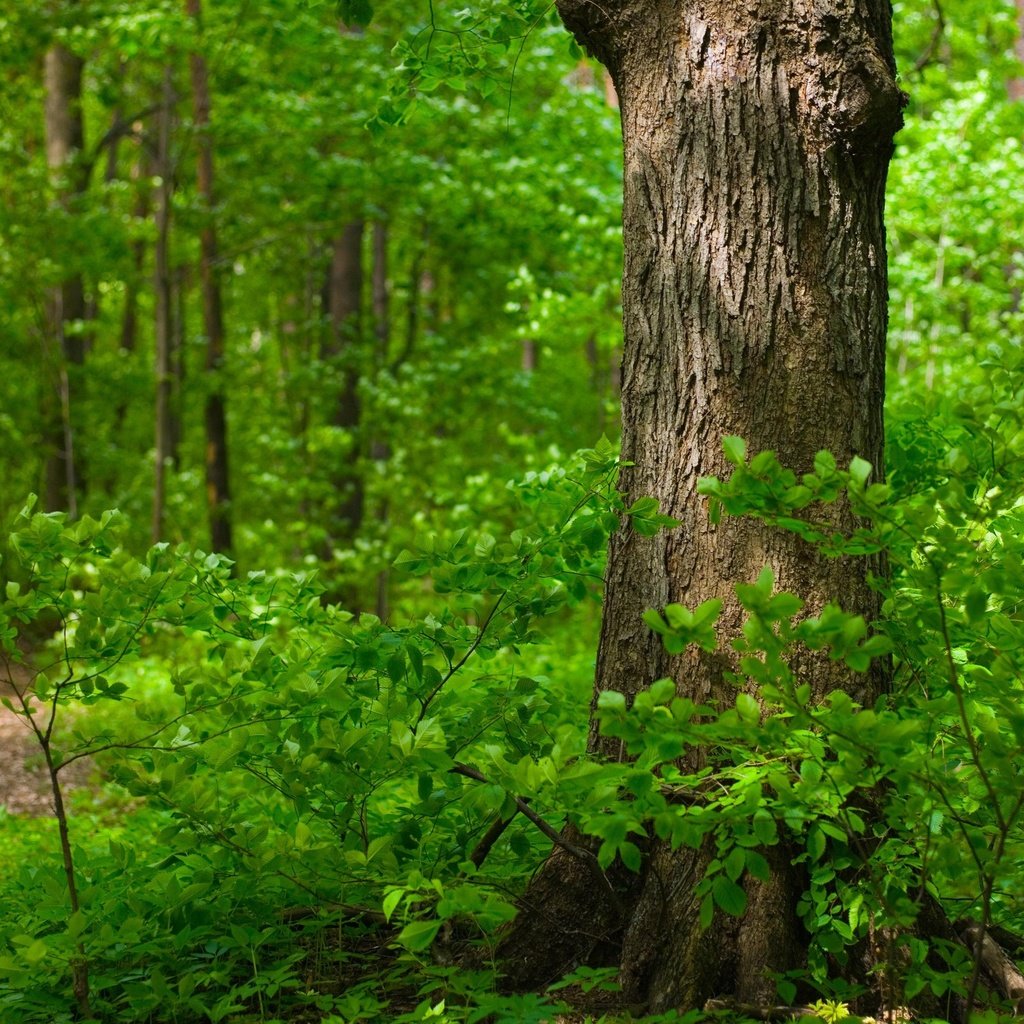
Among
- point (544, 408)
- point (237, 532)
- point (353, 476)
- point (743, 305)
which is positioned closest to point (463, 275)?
point (544, 408)

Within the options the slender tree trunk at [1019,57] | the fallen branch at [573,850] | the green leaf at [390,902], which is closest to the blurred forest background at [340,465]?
the green leaf at [390,902]

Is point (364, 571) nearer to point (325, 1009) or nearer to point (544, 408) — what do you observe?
point (544, 408)

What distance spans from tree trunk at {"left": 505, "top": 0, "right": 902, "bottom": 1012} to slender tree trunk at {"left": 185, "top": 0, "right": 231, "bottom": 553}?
33.1 ft

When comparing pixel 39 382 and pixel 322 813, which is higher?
pixel 39 382

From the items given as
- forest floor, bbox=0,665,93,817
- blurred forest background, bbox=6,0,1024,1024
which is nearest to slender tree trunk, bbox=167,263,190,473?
blurred forest background, bbox=6,0,1024,1024

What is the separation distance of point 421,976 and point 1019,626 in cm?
166

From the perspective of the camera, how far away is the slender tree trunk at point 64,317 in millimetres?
13383

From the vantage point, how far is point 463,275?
1397 centimetres

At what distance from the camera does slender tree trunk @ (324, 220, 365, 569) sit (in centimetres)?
1191

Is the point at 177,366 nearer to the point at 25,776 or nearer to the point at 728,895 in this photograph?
the point at 25,776

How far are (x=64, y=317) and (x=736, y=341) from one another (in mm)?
12543

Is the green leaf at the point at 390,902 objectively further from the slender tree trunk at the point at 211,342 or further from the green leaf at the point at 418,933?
the slender tree trunk at the point at 211,342

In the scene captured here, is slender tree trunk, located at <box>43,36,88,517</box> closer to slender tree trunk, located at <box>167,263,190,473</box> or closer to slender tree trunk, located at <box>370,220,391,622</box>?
slender tree trunk, located at <box>167,263,190,473</box>

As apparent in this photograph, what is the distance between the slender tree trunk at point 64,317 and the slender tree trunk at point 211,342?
1544mm
